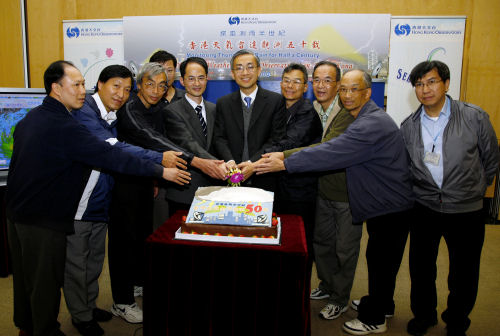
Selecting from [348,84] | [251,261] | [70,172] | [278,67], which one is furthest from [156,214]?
[278,67]

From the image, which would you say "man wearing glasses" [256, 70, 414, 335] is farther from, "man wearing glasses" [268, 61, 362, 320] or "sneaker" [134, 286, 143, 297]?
"sneaker" [134, 286, 143, 297]

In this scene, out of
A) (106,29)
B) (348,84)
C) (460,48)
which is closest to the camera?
(348,84)

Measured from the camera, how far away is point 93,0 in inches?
211

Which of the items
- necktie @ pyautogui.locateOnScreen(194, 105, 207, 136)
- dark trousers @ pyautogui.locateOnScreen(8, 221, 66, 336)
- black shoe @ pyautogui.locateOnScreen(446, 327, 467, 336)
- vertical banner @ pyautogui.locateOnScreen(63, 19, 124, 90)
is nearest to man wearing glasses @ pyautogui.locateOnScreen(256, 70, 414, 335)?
black shoe @ pyautogui.locateOnScreen(446, 327, 467, 336)

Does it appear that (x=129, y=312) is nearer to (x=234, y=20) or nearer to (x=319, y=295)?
(x=319, y=295)

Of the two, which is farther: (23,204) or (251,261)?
(23,204)

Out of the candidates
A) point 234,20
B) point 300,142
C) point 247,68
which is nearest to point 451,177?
point 300,142

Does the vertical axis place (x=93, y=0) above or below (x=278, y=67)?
above

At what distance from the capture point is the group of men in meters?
1.86

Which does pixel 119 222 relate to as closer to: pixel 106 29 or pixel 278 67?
pixel 278 67

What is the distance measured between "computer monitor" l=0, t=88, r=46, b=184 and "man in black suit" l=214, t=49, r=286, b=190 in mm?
1719

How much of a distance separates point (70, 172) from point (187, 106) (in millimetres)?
963

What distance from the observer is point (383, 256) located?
2309mm

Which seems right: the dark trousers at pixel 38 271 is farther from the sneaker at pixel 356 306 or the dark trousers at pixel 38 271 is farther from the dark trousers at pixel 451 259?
the dark trousers at pixel 451 259
